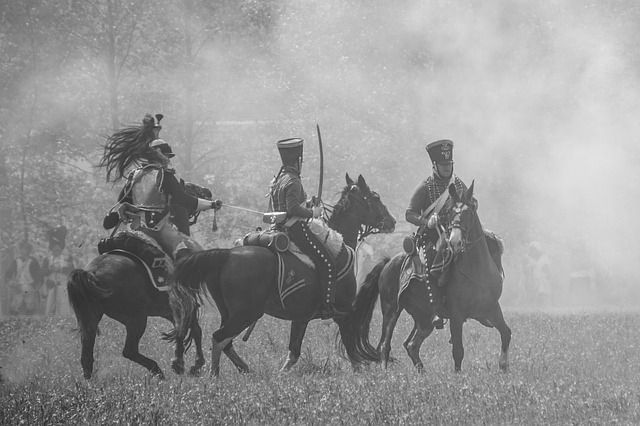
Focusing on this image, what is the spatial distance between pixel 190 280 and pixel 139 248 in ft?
2.99

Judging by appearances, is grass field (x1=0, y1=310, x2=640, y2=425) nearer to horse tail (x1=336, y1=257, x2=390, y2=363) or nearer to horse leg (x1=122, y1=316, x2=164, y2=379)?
horse leg (x1=122, y1=316, x2=164, y2=379)

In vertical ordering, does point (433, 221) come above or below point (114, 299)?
above

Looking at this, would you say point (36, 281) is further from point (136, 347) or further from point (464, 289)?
point (464, 289)

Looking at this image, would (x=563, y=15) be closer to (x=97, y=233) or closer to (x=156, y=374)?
(x=97, y=233)

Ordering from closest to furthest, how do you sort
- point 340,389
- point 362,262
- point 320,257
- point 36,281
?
1. point 340,389
2. point 320,257
3. point 362,262
4. point 36,281

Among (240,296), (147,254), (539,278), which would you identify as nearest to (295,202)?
(240,296)

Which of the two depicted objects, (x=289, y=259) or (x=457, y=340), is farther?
(x=289, y=259)

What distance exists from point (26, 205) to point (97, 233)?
2.36m

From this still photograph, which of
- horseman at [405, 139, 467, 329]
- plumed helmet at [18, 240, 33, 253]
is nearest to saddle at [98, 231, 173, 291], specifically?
horseman at [405, 139, 467, 329]

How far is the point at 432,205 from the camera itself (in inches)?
624

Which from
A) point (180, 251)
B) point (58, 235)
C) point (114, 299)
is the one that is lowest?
point (114, 299)

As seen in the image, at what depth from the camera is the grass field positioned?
10828 mm

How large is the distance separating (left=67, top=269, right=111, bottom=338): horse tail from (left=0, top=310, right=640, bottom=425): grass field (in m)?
0.66

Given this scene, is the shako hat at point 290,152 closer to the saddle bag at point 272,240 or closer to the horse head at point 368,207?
the saddle bag at point 272,240
